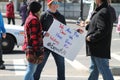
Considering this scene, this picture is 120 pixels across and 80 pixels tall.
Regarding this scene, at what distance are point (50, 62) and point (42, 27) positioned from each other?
510 centimetres

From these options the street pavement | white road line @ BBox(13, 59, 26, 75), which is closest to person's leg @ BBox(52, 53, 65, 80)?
the street pavement

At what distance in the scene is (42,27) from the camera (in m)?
8.99

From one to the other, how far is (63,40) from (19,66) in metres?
4.02

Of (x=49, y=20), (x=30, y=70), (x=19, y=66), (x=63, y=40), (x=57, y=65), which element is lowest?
(x=19, y=66)

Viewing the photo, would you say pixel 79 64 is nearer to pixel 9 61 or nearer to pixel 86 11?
pixel 9 61

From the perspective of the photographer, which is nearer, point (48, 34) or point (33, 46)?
point (33, 46)

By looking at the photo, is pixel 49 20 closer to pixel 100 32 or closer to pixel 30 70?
pixel 30 70

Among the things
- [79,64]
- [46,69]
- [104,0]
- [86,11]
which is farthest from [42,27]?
[86,11]

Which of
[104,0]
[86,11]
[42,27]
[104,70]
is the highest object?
[104,0]

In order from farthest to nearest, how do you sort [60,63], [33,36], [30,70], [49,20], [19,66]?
[19,66]
[60,63]
[49,20]
[30,70]
[33,36]

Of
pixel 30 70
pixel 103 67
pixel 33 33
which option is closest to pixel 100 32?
pixel 103 67

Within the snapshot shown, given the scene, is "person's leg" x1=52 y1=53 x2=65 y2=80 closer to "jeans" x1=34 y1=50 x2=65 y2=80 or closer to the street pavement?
"jeans" x1=34 y1=50 x2=65 y2=80

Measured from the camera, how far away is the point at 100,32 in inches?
312

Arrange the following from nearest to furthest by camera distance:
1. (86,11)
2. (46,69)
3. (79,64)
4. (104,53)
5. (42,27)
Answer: (104,53) → (42,27) → (46,69) → (79,64) → (86,11)
